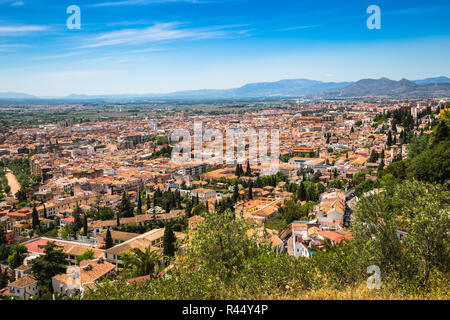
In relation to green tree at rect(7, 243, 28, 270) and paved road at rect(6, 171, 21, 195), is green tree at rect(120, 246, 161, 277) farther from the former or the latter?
paved road at rect(6, 171, 21, 195)

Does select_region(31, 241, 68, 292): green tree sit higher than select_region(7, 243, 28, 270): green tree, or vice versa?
select_region(31, 241, 68, 292): green tree

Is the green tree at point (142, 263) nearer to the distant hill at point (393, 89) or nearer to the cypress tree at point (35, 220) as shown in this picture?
the cypress tree at point (35, 220)

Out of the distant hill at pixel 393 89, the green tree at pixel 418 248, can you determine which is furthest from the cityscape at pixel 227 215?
the distant hill at pixel 393 89

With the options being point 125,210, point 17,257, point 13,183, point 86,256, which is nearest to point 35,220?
point 125,210

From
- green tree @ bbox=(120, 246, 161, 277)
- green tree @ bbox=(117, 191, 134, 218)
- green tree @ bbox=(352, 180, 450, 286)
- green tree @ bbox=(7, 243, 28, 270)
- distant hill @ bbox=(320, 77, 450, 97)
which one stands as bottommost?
green tree @ bbox=(7, 243, 28, 270)

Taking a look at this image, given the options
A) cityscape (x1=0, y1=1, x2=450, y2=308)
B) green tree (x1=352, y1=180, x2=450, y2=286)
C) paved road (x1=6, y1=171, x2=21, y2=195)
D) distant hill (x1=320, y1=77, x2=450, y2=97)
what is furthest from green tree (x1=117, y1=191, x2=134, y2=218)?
distant hill (x1=320, y1=77, x2=450, y2=97)
